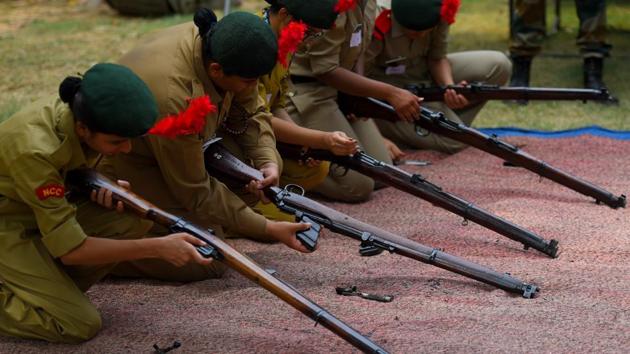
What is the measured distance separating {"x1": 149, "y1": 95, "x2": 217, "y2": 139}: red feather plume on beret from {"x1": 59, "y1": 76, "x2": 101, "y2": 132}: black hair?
283 millimetres

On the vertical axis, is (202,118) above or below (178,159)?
above

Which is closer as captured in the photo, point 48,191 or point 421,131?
point 48,191

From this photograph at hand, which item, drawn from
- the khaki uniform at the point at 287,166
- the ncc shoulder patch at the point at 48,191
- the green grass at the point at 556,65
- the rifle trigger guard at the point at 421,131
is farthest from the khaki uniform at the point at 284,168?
the green grass at the point at 556,65

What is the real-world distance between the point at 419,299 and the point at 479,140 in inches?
70.6

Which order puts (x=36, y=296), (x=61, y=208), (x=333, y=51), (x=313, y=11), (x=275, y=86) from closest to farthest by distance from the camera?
(x=61, y=208)
(x=36, y=296)
(x=313, y=11)
(x=275, y=86)
(x=333, y=51)

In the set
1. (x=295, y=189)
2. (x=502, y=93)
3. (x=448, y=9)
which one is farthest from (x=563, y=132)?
(x=295, y=189)

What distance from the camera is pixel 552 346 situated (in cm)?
352

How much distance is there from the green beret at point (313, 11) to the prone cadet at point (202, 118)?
46 centimetres

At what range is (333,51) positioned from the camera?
5559 millimetres

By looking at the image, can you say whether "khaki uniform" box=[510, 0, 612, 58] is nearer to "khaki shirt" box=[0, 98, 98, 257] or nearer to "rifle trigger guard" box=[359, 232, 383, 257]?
"rifle trigger guard" box=[359, 232, 383, 257]

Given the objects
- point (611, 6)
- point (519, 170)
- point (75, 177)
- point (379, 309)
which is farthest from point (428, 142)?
point (611, 6)

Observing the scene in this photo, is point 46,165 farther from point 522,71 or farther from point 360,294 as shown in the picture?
point 522,71

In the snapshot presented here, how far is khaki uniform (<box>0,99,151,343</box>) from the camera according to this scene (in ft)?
11.3

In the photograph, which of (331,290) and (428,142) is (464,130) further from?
(331,290)
